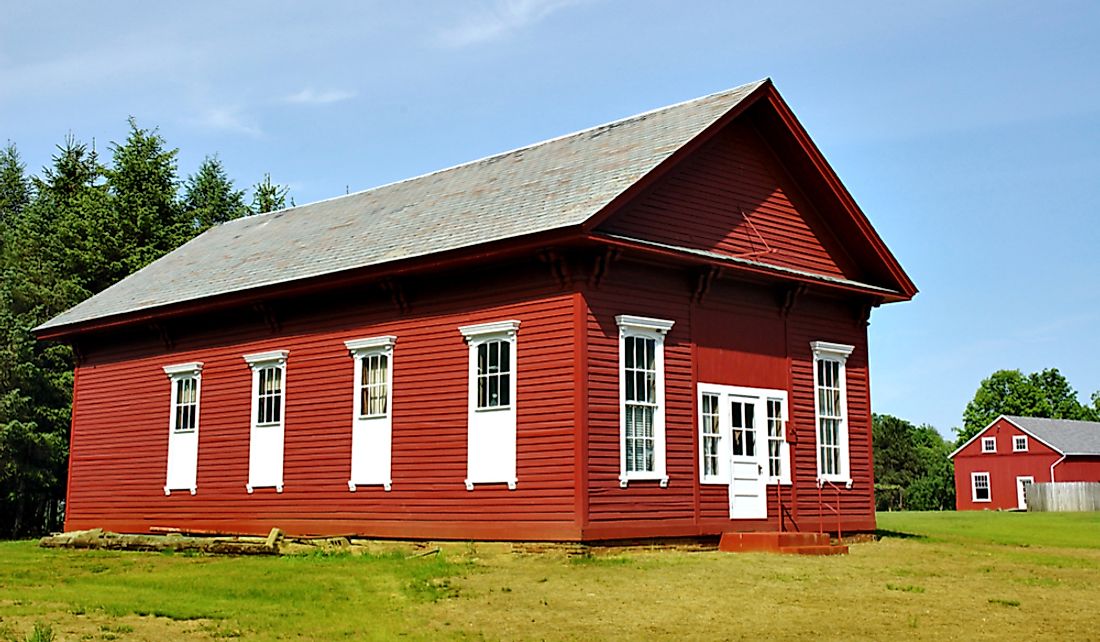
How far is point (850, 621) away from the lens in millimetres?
13398

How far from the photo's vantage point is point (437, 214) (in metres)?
23.7

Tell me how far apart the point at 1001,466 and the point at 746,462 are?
55.8m

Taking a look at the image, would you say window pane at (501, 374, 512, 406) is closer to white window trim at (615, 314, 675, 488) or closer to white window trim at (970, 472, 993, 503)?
white window trim at (615, 314, 675, 488)

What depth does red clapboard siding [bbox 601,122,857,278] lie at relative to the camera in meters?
21.0

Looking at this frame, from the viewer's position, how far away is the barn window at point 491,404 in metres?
20.0

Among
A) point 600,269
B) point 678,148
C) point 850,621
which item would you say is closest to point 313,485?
point 600,269

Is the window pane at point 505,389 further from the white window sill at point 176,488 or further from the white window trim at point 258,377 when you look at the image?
the white window sill at point 176,488

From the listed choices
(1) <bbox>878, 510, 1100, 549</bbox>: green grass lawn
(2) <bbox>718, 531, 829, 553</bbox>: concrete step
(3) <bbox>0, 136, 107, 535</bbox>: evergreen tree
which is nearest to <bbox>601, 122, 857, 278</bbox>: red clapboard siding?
(2) <bbox>718, 531, 829, 553</bbox>: concrete step

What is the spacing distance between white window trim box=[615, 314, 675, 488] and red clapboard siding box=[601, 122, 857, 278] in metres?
1.49

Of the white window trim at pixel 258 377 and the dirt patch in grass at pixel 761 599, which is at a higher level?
the white window trim at pixel 258 377

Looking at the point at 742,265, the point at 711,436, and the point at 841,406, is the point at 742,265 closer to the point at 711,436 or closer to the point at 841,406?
the point at 711,436

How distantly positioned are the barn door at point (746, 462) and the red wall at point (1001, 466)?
5303cm

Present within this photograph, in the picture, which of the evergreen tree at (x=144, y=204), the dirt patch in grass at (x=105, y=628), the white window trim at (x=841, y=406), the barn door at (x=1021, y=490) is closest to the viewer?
the dirt patch in grass at (x=105, y=628)

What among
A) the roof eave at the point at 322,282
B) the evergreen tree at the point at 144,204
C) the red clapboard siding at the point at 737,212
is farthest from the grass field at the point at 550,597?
the evergreen tree at the point at 144,204
